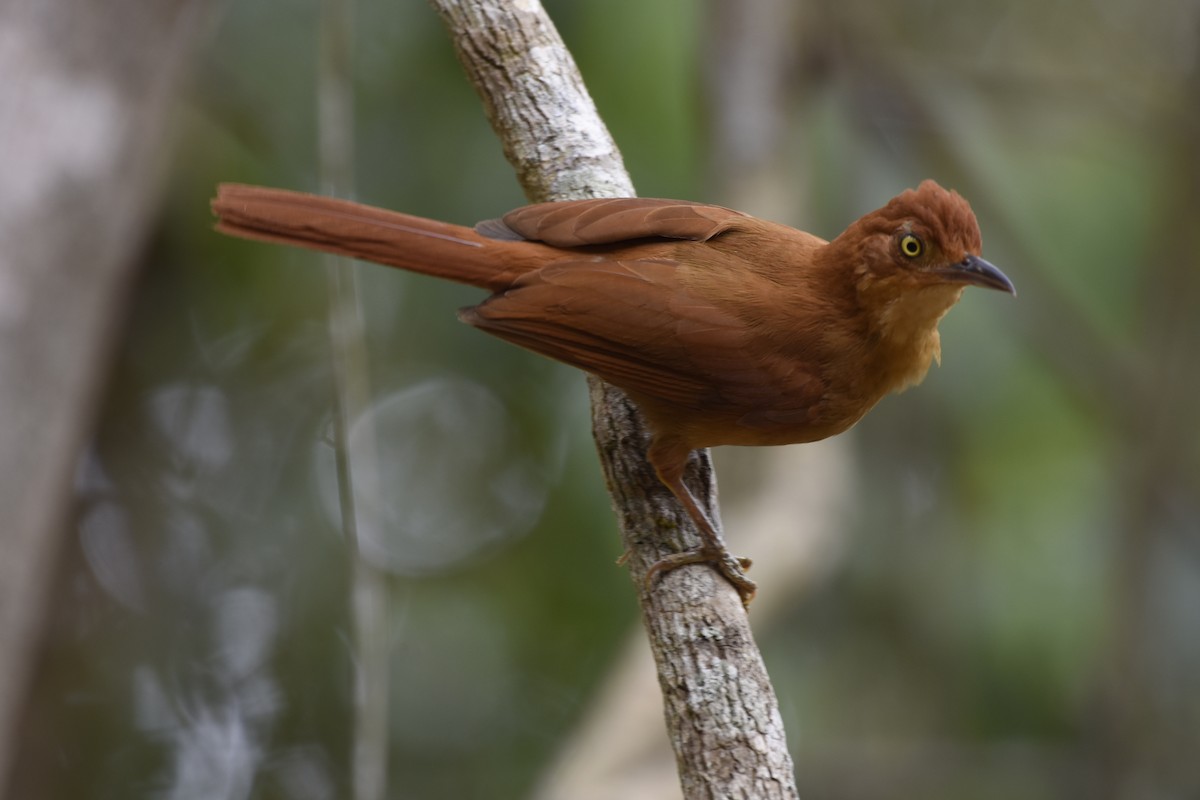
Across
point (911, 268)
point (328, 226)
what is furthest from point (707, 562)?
point (328, 226)

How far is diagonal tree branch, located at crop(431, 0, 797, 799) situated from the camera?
8.32 feet

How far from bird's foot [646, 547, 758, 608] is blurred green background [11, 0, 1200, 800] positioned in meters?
2.78

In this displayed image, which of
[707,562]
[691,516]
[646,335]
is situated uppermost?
[646,335]

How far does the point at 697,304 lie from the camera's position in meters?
3.00

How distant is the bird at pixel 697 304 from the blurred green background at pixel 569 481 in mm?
2581

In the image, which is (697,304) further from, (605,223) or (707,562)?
(707,562)

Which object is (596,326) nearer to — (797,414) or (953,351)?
(797,414)

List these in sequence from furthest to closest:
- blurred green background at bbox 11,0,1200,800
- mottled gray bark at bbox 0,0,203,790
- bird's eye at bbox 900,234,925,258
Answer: blurred green background at bbox 11,0,1200,800
mottled gray bark at bbox 0,0,203,790
bird's eye at bbox 900,234,925,258

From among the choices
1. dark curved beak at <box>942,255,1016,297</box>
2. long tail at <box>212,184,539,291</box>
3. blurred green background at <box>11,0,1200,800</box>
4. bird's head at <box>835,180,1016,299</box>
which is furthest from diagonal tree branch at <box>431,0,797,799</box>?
blurred green background at <box>11,0,1200,800</box>

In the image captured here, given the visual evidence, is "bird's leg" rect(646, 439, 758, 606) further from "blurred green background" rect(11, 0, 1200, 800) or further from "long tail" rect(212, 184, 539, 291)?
"blurred green background" rect(11, 0, 1200, 800)

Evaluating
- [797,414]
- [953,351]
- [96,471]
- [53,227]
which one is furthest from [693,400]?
[96,471]

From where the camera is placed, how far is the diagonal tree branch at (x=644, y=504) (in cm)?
254

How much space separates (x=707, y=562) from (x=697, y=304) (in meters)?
0.62

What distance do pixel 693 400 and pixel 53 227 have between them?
8.47 feet
